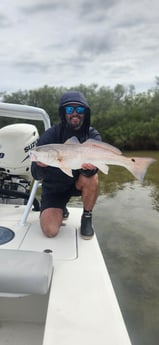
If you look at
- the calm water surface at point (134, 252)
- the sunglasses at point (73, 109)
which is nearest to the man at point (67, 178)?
the sunglasses at point (73, 109)

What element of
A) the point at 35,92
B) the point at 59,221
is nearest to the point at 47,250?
the point at 59,221

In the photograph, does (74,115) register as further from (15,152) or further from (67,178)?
(15,152)

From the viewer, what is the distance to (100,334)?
1.02m

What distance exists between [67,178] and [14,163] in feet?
2.25

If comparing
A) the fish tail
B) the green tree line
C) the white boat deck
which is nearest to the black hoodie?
the white boat deck

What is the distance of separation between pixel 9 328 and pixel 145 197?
13.6ft

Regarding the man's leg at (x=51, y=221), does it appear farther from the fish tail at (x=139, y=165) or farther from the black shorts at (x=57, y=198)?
the fish tail at (x=139, y=165)

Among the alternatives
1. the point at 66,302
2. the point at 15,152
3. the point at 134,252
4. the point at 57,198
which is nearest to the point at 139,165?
the point at 66,302

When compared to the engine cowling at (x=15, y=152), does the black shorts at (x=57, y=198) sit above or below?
below

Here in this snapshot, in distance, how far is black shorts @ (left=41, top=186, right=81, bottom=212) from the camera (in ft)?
7.20

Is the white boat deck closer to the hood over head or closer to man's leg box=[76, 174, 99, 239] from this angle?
man's leg box=[76, 174, 99, 239]

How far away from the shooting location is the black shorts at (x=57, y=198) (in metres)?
2.20

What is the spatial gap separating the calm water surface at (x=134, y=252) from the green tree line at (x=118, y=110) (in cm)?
706

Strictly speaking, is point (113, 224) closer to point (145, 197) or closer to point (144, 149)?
point (145, 197)
